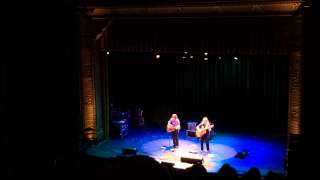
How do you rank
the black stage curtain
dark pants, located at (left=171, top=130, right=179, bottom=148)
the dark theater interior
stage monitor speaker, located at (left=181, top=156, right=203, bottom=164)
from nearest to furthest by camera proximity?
the dark theater interior
stage monitor speaker, located at (left=181, top=156, right=203, bottom=164)
dark pants, located at (left=171, top=130, right=179, bottom=148)
the black stage curtain

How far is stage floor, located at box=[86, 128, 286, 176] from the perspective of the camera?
38.1 ft

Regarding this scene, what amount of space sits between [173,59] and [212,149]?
4139 mm

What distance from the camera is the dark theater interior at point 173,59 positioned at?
429 inches

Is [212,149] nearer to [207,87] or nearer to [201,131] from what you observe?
[201,131]

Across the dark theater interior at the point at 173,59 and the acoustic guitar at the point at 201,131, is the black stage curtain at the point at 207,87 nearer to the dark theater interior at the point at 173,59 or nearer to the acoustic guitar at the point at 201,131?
the dark theater interior at the point at 173,59

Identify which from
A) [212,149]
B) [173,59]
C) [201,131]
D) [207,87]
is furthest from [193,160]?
[173,59]

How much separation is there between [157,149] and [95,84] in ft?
9.01

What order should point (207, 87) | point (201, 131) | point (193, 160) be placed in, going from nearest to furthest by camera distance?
point (193, 160) → point (201, 131) → point (207, 87)

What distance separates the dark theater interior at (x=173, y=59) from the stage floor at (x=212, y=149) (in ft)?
0.12

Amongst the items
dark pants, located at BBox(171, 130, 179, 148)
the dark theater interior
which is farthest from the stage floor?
dark pants, located at BBox(171, 130, 179, 148)

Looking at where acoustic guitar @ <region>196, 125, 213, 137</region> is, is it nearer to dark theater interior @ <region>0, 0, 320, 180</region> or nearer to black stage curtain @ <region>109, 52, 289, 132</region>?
dark theater interior @ <region>0, 0, 320, 180</region>

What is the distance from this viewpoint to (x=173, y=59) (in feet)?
52.2

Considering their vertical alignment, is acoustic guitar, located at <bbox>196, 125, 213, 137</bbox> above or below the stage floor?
above

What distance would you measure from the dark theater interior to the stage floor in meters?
0.04
